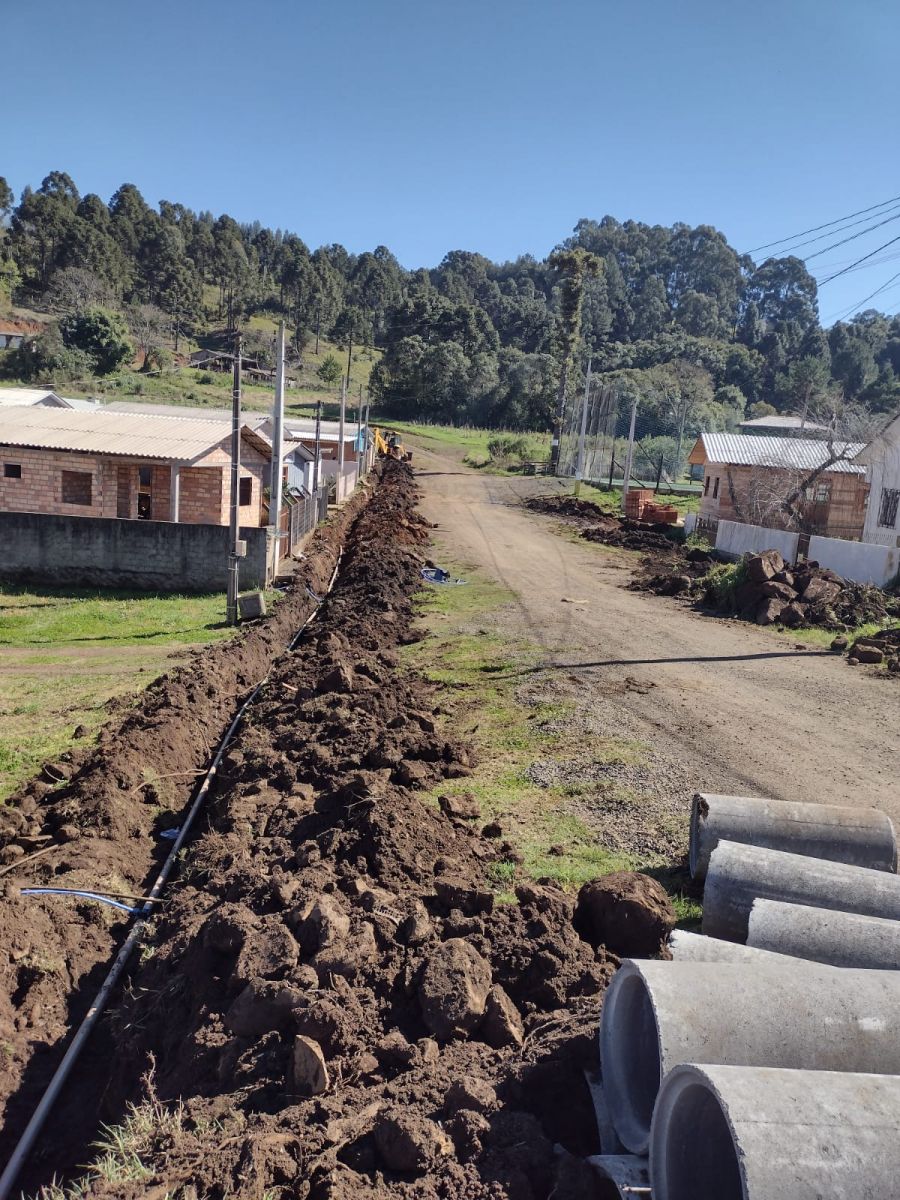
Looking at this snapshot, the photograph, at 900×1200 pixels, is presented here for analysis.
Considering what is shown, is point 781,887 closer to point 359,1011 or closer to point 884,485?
point 359,1011

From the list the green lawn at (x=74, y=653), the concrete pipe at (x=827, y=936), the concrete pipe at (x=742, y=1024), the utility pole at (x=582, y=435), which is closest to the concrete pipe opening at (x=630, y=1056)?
the concrete pipe at (x=742, y=1024)

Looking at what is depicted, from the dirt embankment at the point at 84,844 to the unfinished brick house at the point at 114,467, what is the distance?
44.3 feet

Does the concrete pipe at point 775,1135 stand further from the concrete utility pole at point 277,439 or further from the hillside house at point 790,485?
the hillside house at point 790,485

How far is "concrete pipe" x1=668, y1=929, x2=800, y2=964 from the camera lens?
15.4 ft

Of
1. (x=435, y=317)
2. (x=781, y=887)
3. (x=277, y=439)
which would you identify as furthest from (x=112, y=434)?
(x=435, y=317)

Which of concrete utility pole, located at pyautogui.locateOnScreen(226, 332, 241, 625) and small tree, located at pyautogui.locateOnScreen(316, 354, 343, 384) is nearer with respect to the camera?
concrete utility pole, located at pyautogui.locateOnScreen(226, 332, 241, 625)

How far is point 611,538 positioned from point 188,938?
98.1 ft

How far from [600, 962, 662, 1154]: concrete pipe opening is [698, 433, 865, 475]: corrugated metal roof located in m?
28.3

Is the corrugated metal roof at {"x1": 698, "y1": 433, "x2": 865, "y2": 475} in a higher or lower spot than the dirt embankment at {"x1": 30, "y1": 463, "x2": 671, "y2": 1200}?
higher

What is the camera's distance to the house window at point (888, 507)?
90.8 feet

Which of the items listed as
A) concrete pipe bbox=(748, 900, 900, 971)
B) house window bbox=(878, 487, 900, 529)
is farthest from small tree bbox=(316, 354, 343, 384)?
concrete pipe bbox=(748, 900, 900, 971)

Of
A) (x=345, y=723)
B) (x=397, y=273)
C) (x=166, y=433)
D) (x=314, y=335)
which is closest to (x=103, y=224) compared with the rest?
(x=314, y=335)

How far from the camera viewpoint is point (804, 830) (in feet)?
22.5

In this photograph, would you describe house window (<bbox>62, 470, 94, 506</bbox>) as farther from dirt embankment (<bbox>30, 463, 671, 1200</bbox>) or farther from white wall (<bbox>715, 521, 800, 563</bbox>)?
dirt embankment (<bbox>30, 463, 671, 1200</bbox>)
